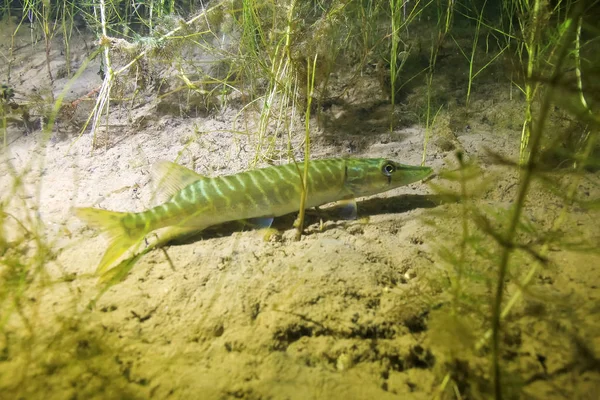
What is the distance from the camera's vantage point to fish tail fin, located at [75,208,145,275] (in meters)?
3.14

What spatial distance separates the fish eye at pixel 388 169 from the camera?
395 centimetres

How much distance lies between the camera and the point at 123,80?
6.55m

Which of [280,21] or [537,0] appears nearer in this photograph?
[537,0]

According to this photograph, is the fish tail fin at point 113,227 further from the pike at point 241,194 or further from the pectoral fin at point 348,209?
the pectoral fin at point 348,209

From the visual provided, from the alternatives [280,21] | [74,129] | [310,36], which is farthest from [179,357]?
[74,129]

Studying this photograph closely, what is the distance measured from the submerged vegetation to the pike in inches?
16.8

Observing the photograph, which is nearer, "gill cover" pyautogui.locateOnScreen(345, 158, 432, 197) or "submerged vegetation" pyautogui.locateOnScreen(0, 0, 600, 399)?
"submerged vegetation" pyautogui.locateOnScreen(0, 0, 600, 399)

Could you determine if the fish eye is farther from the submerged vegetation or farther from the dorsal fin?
the dorsal fin

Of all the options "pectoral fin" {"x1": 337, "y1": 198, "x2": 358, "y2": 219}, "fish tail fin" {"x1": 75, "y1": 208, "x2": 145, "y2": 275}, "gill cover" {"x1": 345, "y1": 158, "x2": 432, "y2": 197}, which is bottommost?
"pectoral fin" {"x1": 337, "y1": 198, "x2": 358, "y2": 219}

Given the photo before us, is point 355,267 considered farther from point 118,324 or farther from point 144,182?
point 144,182

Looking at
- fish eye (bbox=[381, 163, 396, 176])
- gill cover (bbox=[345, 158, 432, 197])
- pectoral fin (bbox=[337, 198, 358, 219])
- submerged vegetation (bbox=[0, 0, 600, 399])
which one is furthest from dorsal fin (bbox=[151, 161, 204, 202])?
fish eye (bbox=[381, 163, 396, 176])

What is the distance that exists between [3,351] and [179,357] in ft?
3.65

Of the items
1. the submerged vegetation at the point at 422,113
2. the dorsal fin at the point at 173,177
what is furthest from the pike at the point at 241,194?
the submerged vegetation at the point at 422,113

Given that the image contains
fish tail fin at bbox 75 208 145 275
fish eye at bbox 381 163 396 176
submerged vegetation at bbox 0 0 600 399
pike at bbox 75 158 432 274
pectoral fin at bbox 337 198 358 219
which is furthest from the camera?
fish eye at bbox 381 163 396 176
